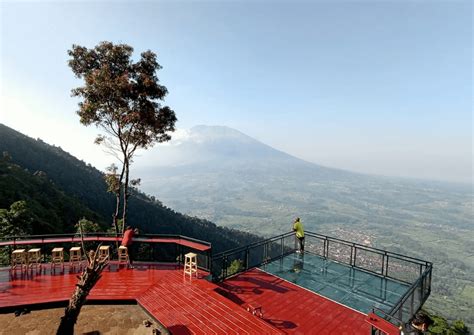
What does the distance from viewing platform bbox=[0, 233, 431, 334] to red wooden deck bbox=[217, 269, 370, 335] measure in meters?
0.03

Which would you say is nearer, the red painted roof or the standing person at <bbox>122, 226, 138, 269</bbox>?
the red painted roof

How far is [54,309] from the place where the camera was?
8594 millimetres

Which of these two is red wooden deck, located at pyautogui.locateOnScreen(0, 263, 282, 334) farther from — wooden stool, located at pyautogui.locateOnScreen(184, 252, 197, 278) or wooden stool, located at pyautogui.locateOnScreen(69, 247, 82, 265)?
wooden stool, located at pyautogui.locateOnScreen(69, 247, 82, 265)

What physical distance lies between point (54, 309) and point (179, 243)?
442 cm

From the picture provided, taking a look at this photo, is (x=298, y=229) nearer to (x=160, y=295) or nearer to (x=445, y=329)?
(x=160, y=295)

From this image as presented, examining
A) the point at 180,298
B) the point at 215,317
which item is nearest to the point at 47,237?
the point at 180,298

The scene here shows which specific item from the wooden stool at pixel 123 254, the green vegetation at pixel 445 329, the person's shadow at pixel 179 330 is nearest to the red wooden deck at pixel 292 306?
the person's shadow at pixel 179 330

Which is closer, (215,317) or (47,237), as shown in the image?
(215,317)

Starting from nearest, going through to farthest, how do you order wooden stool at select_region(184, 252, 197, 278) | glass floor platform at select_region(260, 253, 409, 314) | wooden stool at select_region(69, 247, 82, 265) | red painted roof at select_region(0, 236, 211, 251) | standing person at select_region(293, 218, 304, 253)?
1. glass floor platform at select_region(260, 253, 409, 314)
2. wooden stool at select_region(184, 252, 197, 278)
3. red painted roof at select_region(0, 236, 211, 251)
4. wooden stool at select_region(69, 247, 82, 265)
5. standing person at select_region(293, 218, 304, 253)

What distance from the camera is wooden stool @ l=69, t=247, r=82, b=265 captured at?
36.0 feet

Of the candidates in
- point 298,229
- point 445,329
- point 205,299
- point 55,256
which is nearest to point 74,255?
point 55,256

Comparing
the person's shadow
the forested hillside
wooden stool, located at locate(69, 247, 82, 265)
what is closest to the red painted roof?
wooden stool, located at locate(69, 247, 82, 265)

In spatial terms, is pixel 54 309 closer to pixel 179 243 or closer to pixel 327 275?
pixel 179 243

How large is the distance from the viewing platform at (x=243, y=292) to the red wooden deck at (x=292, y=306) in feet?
0.10
